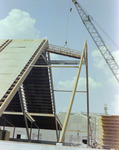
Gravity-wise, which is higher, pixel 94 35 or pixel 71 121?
pixel 94 35

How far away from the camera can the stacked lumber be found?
63.8 feet

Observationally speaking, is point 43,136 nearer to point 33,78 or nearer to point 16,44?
point 33,78

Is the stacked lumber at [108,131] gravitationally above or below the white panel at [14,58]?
below

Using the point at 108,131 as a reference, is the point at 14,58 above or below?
above

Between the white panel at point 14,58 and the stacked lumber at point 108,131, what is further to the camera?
the stacked lumber at point 108,131

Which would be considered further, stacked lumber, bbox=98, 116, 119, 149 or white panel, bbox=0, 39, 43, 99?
stacked lumber, bbox=98, 116, 119, 149

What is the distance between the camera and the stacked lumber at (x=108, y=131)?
63.8ft

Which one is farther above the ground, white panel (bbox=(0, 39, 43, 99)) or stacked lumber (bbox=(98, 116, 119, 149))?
white panel (bbox=(0, 39, 43, 99))

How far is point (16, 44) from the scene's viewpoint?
2905 cm

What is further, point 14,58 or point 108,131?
point 14,58

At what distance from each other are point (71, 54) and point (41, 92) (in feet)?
34.1

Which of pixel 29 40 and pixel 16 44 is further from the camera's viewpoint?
pixel 29 40

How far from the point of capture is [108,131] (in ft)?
66.0

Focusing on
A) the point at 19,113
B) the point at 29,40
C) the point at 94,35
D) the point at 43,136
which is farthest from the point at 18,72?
the point at 94,35
